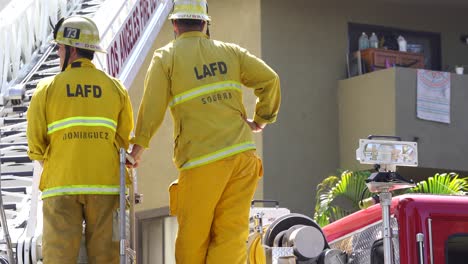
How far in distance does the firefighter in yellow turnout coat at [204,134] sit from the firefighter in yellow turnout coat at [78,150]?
0.18 metres

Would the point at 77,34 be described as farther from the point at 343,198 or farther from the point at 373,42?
the point at 373,42

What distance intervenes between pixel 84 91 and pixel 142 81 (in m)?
11.4

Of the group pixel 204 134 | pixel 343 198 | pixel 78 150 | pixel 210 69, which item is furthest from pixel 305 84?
pixel 78 150

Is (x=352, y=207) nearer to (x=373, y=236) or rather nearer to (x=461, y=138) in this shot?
(x=461, y=138)

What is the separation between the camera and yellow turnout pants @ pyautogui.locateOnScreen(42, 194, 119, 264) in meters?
5.91

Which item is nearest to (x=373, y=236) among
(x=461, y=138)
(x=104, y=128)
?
(x=104, y=128)

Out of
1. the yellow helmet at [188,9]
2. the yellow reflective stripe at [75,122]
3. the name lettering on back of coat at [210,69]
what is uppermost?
the yellow helmet at [188,9]

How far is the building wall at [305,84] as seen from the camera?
16.6 metres

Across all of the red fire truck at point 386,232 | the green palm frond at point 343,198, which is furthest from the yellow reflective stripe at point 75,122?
the green palm frond at point 343,198

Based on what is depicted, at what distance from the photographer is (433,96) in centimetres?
1639

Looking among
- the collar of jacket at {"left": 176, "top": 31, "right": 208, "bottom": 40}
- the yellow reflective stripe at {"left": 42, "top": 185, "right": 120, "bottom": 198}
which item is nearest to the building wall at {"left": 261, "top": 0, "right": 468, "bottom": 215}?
the collar of jacket at {"left": 176, "top": 31, "right": 208, "bottom": 40}

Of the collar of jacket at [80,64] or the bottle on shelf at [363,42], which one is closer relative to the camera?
the collar of jacket at [80,64]

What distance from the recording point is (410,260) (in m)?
5.81

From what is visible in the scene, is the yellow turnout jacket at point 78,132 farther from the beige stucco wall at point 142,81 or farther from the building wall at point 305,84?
the beige stucco wall at point 142,81
